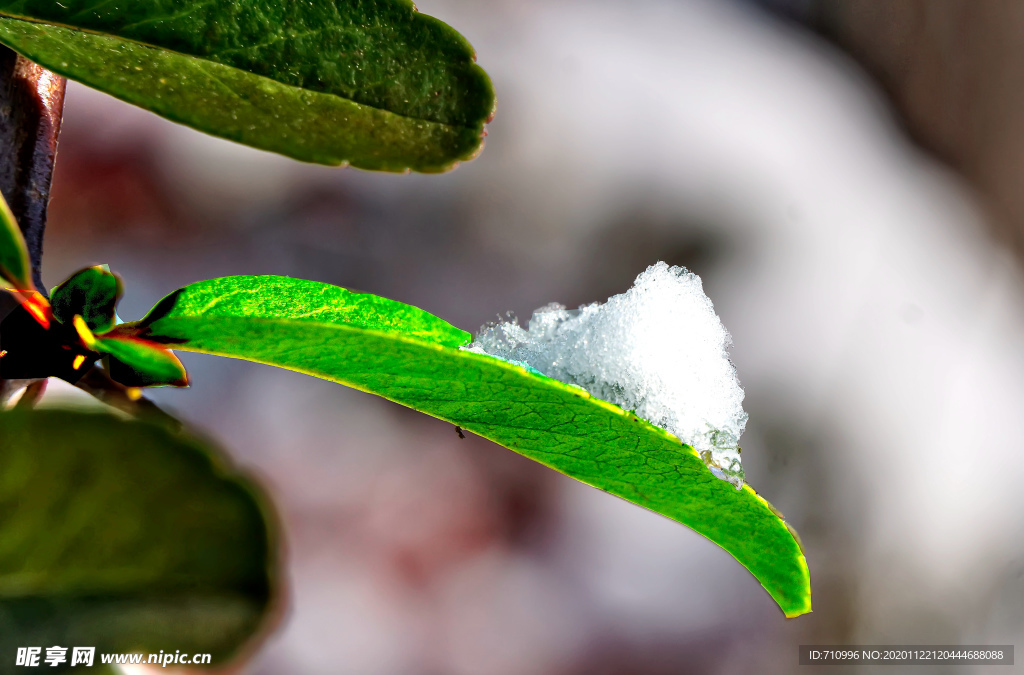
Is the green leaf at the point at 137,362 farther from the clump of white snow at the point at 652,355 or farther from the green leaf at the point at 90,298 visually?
the clump of white snow at the point at 652,355

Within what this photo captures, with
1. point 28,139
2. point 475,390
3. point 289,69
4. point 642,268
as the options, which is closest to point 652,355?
point 475,390

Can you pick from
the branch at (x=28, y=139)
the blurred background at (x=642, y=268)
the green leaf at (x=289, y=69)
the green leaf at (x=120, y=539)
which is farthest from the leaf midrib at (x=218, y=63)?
the blurred background at (x=642, y=268)

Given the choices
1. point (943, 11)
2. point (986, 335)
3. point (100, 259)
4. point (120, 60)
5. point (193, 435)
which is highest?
point (943, 11)

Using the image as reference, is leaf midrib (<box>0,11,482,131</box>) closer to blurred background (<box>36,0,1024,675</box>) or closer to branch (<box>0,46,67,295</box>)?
branch (<box>0,46,67,295</box>)

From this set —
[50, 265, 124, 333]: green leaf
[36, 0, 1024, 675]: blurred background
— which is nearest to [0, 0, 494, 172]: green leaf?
[50, 265, 124, 333]: green leaf

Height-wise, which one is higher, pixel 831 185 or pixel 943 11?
pixel 943 11

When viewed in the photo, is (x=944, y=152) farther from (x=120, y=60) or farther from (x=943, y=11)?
(x=120, y=60)

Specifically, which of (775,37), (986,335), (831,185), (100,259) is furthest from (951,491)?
(100,259)
